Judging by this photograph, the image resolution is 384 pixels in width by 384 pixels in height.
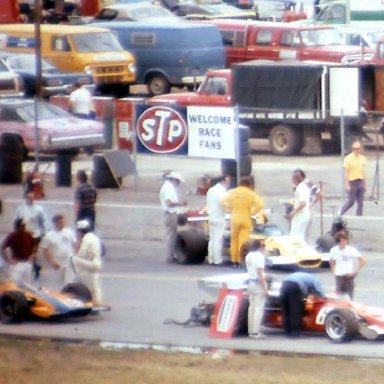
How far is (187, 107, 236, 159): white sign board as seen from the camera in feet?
89.1

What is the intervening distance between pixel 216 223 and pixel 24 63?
1820 cm

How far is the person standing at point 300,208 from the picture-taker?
24.6 metres

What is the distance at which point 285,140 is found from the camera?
3478 cm

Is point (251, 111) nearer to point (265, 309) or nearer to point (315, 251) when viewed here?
A: point (315, 251)

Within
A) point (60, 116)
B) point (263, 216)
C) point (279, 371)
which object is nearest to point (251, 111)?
point (60, 116)

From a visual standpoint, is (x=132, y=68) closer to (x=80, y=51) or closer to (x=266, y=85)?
(x=80, y=51)

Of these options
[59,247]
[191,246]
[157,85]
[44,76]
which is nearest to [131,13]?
[157,85]

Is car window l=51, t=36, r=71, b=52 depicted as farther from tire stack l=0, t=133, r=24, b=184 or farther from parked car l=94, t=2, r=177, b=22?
tire stack l=0, t=133, r=24, b=184

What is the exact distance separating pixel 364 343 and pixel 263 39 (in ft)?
87.6

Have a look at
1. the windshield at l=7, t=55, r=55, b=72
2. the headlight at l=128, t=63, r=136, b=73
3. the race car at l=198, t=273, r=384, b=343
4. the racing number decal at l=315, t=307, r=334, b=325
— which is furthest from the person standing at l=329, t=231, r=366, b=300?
the headlight at l=128, t=63, r=136, b=73

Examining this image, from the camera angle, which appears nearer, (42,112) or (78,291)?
(78,291)

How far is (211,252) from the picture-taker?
24.7 m

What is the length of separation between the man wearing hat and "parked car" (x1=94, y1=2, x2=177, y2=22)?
25.8 metres

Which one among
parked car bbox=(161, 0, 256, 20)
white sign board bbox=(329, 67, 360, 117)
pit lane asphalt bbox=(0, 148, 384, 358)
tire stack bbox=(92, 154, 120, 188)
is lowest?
pit lane asphalt bbox=(0, 148, 384, 358)
